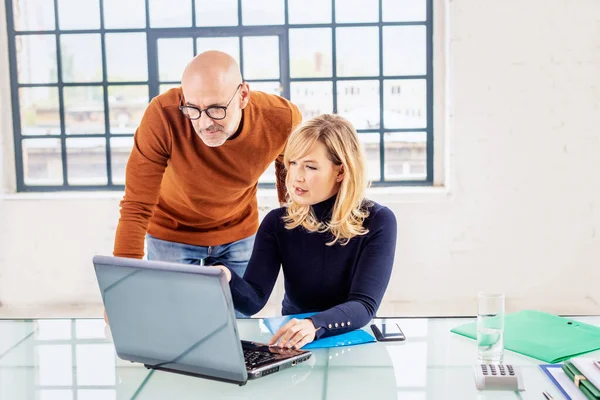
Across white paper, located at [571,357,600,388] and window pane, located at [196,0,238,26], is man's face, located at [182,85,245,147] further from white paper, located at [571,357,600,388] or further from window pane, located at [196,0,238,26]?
window pane, located at [196,0,238,26]

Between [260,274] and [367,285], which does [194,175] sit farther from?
[367,285]

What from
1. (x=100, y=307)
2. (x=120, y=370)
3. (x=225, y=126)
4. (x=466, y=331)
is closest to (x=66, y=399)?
→ (x=120, y=370)

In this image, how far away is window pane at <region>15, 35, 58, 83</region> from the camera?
4.39 meters

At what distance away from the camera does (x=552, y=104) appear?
4.02m

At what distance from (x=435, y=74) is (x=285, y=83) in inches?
35.2

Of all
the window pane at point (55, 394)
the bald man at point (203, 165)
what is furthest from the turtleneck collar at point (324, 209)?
the window pane at point (55, 394)

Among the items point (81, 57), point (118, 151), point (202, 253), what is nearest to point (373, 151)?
point (118, 151)

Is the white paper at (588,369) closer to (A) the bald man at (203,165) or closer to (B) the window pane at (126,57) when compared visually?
(A) the bald man at (203,165)

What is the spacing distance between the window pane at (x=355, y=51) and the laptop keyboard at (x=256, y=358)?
10.1 ft

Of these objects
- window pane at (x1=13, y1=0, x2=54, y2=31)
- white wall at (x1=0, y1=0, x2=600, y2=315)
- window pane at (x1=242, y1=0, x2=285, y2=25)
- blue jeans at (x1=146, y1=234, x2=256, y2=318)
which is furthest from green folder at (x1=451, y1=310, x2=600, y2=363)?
window pane at (x1=13, y1=0, x2=54, y2=31)

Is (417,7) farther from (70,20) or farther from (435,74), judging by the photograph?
(70,20)

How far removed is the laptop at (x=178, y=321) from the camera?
4.19 ft

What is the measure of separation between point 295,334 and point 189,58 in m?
3.09

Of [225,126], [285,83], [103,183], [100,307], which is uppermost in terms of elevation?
[285,83]
